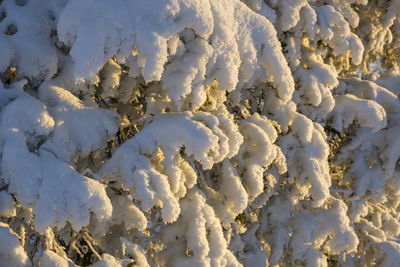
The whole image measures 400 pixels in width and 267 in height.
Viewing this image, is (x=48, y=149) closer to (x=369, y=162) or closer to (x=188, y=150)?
(x=188, y=150)

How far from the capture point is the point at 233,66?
3619 mm

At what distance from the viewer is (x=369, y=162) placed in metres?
5.85

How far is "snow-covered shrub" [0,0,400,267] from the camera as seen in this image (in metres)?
3.26

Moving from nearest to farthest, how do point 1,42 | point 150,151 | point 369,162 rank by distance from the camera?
1. point 150,151
2. point 1,42
3. point 369,162

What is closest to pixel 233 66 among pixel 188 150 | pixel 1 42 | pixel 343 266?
pixel 188 150

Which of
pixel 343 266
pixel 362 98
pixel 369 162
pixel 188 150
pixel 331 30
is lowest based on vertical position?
pixel 343 266

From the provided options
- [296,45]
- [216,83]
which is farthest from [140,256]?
[296,45]

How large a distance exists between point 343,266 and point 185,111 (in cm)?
339

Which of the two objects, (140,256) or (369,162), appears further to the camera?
(369,162)

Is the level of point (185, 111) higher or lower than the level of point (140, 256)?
higher

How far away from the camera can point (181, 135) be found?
3469 millimetres

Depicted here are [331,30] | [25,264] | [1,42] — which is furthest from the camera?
[331,30]

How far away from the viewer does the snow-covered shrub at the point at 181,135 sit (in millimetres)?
3257

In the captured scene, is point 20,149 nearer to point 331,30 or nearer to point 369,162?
point 331,30
